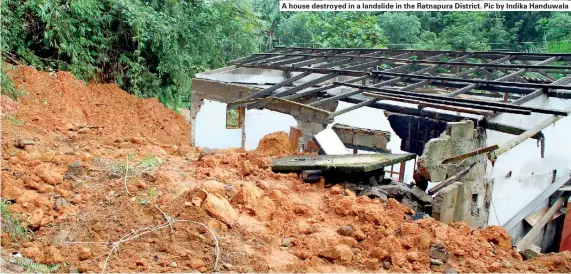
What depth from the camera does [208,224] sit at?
14.8 feet

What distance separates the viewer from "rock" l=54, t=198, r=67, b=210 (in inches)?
187

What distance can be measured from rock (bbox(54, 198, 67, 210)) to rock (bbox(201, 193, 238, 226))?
1.48 m

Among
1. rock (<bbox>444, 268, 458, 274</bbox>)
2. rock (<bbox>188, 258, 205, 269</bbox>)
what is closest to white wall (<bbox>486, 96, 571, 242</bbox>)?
rock (<bbox>444, 268, 458, 274</bbox>)

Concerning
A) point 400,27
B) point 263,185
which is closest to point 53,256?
point 263,185

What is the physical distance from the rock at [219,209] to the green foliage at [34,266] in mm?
1415

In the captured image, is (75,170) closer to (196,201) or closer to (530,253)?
(196,201)

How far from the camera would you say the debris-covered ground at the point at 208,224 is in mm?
4125

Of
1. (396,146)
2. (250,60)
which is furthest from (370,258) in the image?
(250,60)

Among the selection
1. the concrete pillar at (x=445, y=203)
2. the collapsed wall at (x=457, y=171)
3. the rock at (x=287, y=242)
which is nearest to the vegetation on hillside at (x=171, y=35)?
the rock at (x=287, y=242)

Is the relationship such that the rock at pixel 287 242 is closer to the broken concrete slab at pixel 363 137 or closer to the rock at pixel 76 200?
the rock at pixel 76 200

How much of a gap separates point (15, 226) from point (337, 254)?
9.76 ft

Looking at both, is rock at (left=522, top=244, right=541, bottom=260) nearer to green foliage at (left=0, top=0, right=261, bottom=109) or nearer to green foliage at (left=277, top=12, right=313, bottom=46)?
green foliage at (left=0, top=0, right=261, bottom=109)

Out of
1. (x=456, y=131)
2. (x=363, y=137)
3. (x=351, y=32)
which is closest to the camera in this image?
(x=456, y=131)

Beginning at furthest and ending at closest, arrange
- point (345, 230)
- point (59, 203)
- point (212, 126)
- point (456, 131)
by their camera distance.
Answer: point (212, 126)
point (456, 131)
point (59, 203)
point (345, 230)
